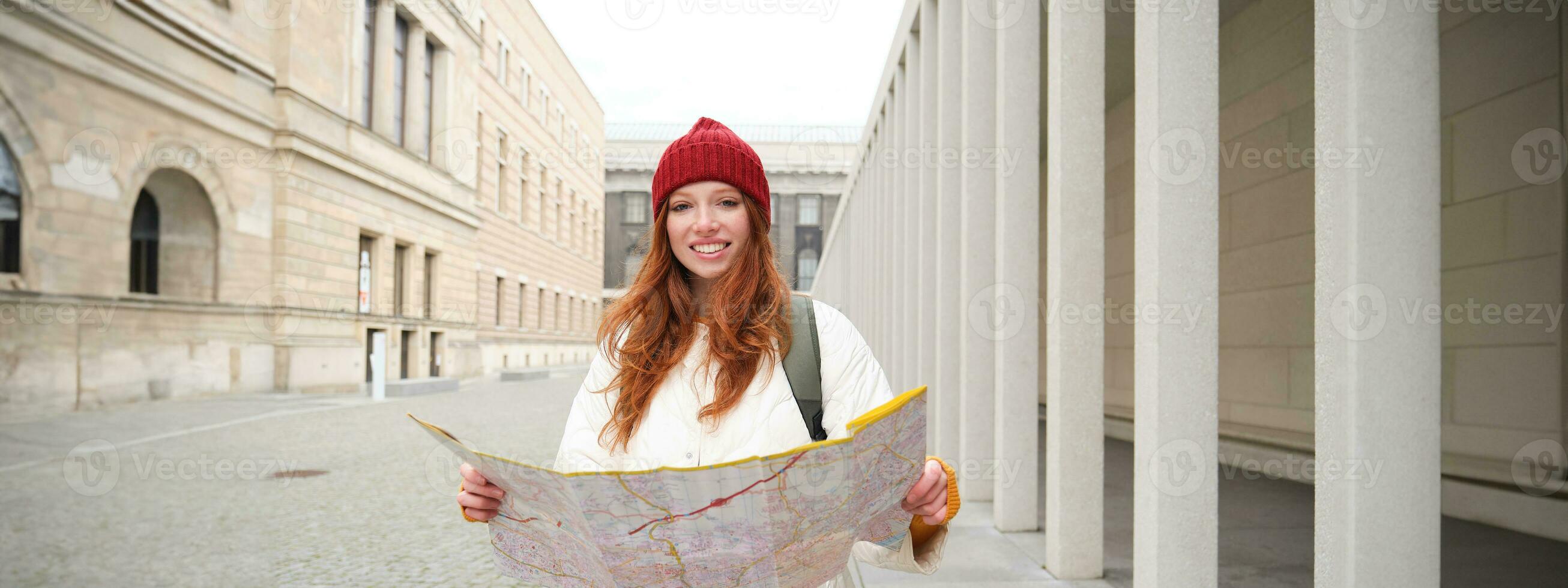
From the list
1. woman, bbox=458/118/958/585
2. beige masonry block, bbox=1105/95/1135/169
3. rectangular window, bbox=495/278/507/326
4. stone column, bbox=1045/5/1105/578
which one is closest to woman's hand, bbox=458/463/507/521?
woman, bbox=458/118/958/585

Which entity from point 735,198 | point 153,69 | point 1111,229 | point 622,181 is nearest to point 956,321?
point 735,198

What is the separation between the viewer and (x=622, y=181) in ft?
191

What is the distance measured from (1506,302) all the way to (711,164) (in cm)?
516

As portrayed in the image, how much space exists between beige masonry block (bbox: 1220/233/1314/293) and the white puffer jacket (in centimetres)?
582

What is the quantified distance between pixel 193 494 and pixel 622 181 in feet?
173

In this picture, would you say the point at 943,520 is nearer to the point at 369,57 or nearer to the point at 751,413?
the point at 751,413

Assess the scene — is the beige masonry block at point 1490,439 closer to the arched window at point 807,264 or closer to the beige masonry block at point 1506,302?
the beige masonry block at point 1506,302

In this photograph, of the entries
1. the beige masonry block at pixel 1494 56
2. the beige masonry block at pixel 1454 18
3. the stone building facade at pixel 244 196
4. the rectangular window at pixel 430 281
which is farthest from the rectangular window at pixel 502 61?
the beige masonry block at pixel 1494 56

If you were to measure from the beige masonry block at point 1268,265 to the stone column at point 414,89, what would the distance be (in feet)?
72.8

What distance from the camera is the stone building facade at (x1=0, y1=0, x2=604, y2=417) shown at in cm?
1211

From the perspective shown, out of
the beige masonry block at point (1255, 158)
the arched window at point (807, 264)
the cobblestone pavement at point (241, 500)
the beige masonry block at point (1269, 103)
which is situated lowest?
the cobblestone pavement at point (241, 500)

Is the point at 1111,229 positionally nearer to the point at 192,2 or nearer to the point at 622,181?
the point at 192,2

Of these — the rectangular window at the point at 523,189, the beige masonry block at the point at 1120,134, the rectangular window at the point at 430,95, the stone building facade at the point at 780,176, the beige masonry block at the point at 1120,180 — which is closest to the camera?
the beige masonry block at the point at 1120,180

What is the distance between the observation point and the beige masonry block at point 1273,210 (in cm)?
646
